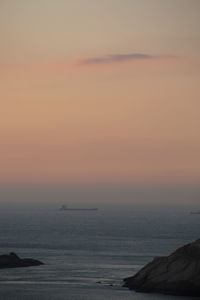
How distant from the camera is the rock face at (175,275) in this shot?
6856 centimetres

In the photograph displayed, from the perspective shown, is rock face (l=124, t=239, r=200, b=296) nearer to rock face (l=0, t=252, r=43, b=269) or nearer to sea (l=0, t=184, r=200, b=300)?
sea (l=0, t=184, r=200, b=300)

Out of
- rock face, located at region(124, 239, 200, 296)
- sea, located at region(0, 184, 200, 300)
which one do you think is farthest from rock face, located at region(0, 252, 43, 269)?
rock face, located at region(124, 239, 200, 296)

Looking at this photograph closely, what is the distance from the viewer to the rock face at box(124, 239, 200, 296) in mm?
68562

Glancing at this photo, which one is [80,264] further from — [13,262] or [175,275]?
[175,275]

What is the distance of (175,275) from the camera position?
69812mm

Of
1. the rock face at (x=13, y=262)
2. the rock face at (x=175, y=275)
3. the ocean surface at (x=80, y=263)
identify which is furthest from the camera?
the rock face at (x=13, y=262)

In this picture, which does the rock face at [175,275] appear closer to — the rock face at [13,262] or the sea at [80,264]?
the sea at [80,264]

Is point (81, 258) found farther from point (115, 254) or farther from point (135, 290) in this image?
point (135, 290)

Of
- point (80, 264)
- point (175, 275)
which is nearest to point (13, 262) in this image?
point (80, 264)

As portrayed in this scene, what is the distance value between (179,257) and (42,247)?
6057 cm

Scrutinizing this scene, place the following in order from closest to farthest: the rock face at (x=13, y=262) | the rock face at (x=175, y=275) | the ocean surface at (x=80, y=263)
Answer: the rock face at (x=175, y=275) < the ocean surface at (x=80, y=263) < the rock face at (x=13, y=262)

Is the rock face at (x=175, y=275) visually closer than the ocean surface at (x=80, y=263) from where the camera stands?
Yes

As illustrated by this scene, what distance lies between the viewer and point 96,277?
84.5 metres

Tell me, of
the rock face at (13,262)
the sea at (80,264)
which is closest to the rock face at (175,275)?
the sea at (80,264)
